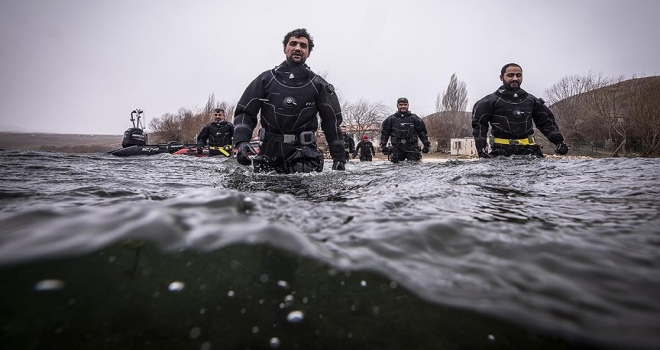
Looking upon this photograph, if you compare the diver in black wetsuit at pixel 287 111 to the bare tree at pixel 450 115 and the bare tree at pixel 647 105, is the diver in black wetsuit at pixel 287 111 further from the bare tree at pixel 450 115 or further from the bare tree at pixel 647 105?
the bare tree at pixel 450 115

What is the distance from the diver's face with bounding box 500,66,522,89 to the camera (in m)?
5.11

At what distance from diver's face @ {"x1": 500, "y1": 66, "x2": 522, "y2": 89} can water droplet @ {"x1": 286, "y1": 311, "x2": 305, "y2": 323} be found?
A: 227 inches

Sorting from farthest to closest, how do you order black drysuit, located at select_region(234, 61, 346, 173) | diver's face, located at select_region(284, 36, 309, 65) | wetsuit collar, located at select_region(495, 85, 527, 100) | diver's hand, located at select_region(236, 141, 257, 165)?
wetsuit collar, located at select_region(495, 85, 527, 100)
diver's face, located at select_region(284, 36, 309, 65)
black drysuit, located at select_region(234, 61, 346, 173)
diver's hand, located at select_region(236, 141, 257, 165)

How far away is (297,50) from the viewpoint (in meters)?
3.69

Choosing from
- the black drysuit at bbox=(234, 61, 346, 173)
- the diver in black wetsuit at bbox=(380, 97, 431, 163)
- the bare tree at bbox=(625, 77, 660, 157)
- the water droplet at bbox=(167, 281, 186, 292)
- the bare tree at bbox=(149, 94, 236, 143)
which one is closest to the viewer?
the water droplet at bbox=(167, 281, 186, 292)

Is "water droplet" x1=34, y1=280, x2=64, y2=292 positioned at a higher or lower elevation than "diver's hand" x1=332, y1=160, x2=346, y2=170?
lower

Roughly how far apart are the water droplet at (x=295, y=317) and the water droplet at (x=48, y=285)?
573 mm

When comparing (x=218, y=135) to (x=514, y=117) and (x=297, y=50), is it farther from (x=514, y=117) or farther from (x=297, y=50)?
(x=514, y=117)

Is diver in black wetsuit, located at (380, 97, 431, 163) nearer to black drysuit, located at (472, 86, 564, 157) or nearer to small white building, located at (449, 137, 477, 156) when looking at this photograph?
black drysuit, located at (472, 86, 564, 157)

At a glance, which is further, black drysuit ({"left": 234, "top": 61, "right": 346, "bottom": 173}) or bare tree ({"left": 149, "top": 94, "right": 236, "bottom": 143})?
bare tree ({"left": 149, "top": 94, "right": 236, "bottom": 143})

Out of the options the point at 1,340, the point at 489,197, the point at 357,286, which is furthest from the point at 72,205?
the point at 489,197

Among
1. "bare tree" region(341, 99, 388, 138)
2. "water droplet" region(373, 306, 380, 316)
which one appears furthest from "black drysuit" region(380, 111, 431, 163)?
"bare tree" region(341, 99, 388, 138)

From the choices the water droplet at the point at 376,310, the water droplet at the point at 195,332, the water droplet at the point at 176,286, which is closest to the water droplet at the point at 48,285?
the water droplet at the point at 176,286

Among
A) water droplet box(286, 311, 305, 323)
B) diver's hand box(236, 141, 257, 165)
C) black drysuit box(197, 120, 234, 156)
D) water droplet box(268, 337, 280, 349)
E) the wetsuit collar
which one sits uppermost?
the wetsuit collar
